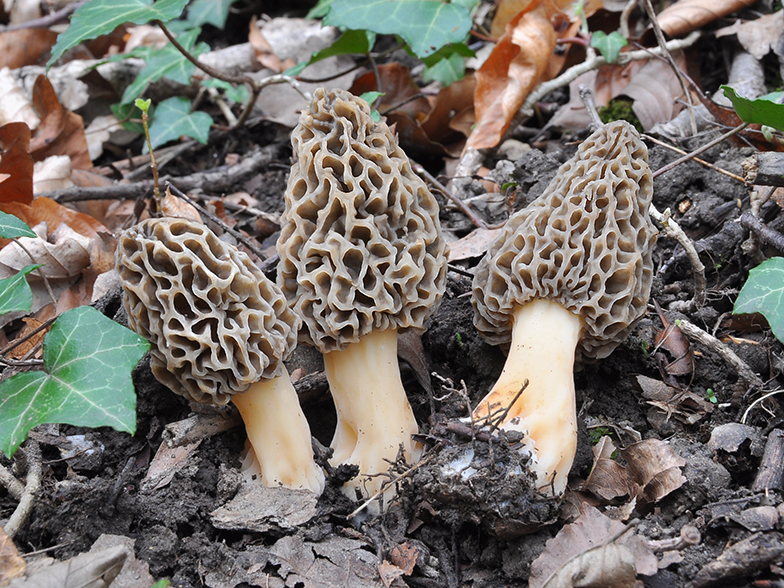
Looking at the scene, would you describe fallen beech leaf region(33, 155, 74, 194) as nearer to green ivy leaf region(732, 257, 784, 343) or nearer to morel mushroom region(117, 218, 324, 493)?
morel mushroom region(117, 218, 324, 493)

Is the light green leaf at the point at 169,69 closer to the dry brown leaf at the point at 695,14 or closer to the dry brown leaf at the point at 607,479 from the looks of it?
the dry brown leaf at the point at 695,14

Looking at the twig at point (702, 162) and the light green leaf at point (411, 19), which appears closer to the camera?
the twig at point (702, 162)

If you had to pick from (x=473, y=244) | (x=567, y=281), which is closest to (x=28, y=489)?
(x=567, y=281)

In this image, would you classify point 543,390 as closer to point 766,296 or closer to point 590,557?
point 590,557

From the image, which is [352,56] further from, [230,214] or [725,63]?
[725,63]

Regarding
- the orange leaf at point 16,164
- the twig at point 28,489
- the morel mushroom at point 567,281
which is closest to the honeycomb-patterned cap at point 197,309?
the twig at point 28,489

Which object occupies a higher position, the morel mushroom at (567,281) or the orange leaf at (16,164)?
the orange leaf at (16,164)
